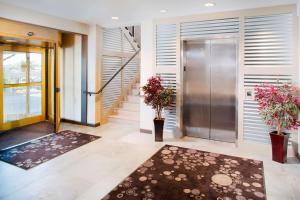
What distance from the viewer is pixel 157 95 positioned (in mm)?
4637

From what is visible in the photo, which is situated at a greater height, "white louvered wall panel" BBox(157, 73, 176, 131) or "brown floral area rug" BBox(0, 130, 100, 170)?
"white louvered wall panel" BBox(157, 73, 176, 131)

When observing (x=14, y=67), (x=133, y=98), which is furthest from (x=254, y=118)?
(x=14, y=67)

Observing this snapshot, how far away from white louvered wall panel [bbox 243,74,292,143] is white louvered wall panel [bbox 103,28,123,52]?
3.76 meters

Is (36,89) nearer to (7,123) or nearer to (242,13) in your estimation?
(7,123)

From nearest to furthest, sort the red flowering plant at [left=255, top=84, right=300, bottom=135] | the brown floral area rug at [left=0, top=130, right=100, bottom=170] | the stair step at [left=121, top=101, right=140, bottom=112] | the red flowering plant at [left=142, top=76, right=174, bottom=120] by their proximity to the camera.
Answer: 1. the red flowering plant at [left=255, top=84, right=300, bottom=135]
2. the brown floral area rug at [left=0, top=130, right=100, bottom=170]
3. the red flowering plant at [left=142, top=76, right=174, bottom=120]
4. the stair step at [left=121, top=101, right=140, bottom=112]

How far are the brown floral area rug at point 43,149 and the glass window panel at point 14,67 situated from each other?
1725mm

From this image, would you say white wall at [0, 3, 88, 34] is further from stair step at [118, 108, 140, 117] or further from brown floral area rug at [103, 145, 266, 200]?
brown floral area rug at [103, 145, 266, 200]

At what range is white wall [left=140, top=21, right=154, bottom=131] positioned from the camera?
523 centimetres

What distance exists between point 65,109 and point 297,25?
19.1ft

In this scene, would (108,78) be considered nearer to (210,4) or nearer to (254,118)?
(210,4)

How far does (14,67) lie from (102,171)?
3.84m

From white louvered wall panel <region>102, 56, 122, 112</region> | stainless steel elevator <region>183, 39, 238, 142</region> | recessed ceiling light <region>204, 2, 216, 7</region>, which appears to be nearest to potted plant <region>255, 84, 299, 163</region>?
stainless steel elevator <region>183, 39, 238, 142</region>

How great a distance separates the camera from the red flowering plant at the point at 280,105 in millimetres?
3588

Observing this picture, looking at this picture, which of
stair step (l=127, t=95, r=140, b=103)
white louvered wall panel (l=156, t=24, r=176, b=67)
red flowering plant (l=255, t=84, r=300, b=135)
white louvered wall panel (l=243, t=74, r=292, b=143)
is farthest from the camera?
stair step (l=127, t=95, r=140, b=103)
